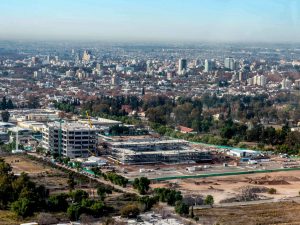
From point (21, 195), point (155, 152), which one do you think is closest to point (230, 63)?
point (155, 152)

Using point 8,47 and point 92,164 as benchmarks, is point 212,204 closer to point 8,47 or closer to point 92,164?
point 92,164

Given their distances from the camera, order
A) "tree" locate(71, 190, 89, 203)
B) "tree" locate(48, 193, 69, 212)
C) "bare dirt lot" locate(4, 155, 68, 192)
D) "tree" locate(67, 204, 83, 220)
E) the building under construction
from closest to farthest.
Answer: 1. "tree" locate(67, 204, 83, 220)
2. "tree" locate(48, 193, 69, 212)
3. "tree" locate(71, 190, 89, 203)
4. "bare dirt lot" locate(4, 155, 68, 192)
5. the building under construction

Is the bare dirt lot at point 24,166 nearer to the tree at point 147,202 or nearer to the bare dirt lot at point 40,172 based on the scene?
the bare dirt lot at point 40,172

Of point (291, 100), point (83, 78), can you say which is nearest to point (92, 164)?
point (291, 100)

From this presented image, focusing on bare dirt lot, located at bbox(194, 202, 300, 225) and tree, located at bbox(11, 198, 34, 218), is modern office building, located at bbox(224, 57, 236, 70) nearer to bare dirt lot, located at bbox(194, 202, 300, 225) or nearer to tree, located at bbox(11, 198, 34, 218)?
bare dirt lot, located at bbox(194, 202, 300, 225)

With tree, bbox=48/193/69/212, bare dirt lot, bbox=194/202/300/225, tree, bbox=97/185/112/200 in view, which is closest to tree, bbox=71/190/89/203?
tree, bbox=48/193/69/212

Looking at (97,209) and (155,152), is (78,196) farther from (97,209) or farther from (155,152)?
(155,152)

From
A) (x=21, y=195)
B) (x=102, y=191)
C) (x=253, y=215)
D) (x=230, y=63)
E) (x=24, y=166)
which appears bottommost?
(x=24, y=166)
